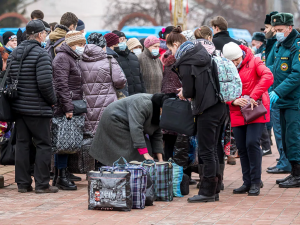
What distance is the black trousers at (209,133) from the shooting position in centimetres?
621

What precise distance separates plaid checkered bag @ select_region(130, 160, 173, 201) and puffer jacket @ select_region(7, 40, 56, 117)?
1.30 m

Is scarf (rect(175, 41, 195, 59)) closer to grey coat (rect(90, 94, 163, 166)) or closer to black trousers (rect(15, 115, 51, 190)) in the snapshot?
grey coat (rect(90, 94, 163, 166))

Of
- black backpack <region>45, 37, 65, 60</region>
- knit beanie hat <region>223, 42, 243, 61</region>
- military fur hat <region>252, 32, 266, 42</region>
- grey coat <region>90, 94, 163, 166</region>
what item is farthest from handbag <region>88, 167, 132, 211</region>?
military fur hat <region>252, 32, 266, 42</region>

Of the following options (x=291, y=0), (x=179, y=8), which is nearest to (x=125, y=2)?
(x=291, y=0)

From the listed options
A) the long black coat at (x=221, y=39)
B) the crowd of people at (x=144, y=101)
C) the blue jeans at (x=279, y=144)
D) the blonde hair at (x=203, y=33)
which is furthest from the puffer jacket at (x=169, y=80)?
the blue jeans at (x=279, y=144)

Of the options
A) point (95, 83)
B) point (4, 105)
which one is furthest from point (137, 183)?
point (95, 83)

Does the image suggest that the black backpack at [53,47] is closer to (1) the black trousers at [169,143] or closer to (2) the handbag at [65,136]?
(2) the handbag at [65,136]

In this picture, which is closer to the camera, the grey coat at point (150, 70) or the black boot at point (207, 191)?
the black boot at point (207, 191)

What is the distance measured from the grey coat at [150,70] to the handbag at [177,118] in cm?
330

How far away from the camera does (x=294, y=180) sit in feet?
24.5

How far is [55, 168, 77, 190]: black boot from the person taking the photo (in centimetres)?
720

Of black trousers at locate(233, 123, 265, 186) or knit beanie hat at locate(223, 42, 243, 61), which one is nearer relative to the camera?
knit beanie hat at locate(223, 42, 243, 61)

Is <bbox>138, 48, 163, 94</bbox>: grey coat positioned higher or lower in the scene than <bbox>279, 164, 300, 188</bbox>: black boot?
higher

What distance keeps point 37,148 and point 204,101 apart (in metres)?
2.15
